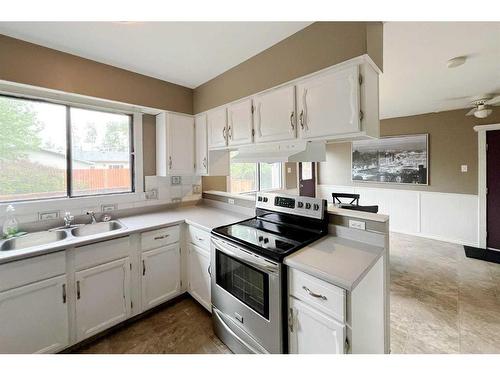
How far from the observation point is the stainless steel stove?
4.29 ft

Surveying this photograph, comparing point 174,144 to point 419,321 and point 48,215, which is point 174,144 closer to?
point 48,215

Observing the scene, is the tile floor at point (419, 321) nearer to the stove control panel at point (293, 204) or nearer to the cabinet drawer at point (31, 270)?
the cabinet drawer at point (31, 270)

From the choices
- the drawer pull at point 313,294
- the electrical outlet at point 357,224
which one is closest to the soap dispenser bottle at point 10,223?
the drawer pull at point 313,294

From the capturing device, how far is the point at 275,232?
5.64 ft

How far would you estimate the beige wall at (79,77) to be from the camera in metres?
1.69

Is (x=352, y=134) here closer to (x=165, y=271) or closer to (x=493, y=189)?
(x=165, y=271)

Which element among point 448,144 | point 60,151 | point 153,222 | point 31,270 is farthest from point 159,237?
point 448,144

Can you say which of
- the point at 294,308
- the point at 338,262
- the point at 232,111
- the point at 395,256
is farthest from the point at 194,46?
the point at 395,256

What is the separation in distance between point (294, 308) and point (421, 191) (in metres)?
4.35

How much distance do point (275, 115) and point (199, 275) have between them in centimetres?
165

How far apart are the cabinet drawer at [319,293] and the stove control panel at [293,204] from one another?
567mm

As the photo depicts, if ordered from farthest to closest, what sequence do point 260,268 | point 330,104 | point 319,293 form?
point 330,104 → point 260,268 → point 319,293

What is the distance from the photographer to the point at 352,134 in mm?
1396

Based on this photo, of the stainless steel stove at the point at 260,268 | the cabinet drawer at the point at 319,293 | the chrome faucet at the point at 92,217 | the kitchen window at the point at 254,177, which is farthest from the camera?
the kitchen window at the point at 254,177
